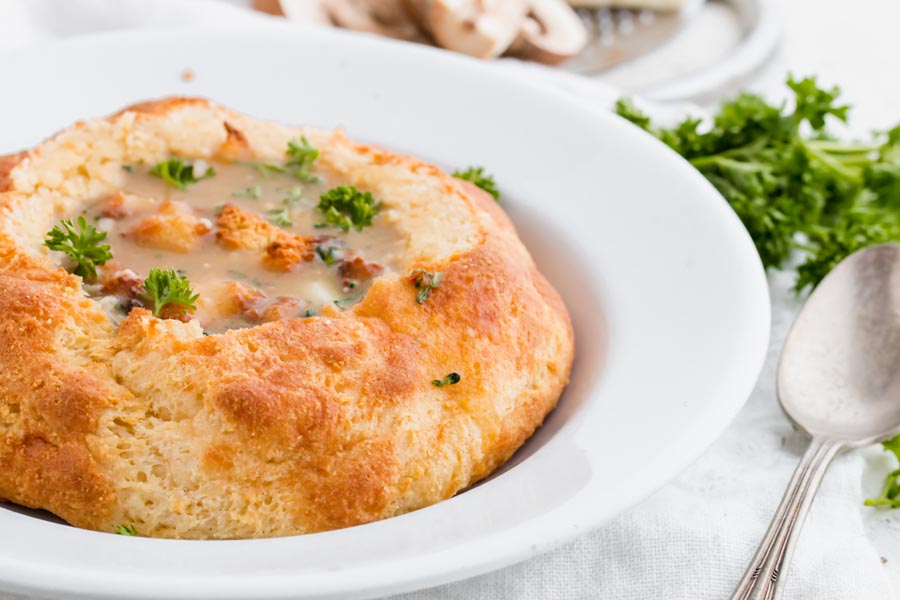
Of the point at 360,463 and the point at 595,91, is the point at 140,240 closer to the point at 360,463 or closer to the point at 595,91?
the point at 360,463

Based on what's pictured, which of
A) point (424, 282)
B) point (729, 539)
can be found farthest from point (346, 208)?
point (729, 539)

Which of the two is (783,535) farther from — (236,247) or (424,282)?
(236,247)

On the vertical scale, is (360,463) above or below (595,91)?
above

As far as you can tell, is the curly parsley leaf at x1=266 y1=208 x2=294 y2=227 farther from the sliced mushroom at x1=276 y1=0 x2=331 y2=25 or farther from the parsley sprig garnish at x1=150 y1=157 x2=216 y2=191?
the sliced mushroom at x1=276 y1=0 x2=331 y2=25

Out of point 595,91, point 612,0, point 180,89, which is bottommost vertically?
point 612,0

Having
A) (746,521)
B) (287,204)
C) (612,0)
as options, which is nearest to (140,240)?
(287,204)

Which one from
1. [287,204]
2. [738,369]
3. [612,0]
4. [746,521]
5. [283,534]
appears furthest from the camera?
[612,0]

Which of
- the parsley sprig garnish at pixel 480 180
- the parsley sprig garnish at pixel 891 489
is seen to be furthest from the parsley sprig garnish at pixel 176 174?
the parsley sprig garnish at pixel 891 489

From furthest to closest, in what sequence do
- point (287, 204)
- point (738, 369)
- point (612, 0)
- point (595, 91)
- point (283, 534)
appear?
point (612, 0) < point (595, 91) < point (287, 204) < point (738, 369) < point (283, 534)
